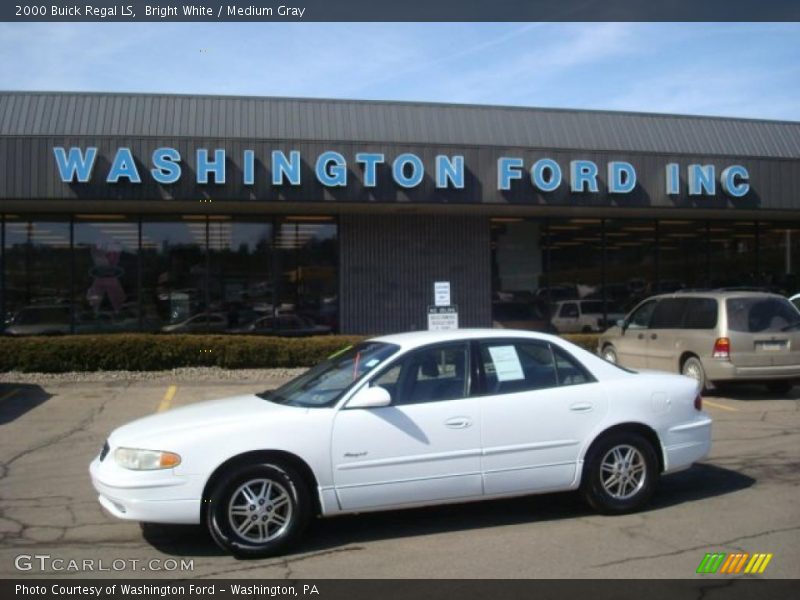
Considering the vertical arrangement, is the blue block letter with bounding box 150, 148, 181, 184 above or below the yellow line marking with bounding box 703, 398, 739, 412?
above

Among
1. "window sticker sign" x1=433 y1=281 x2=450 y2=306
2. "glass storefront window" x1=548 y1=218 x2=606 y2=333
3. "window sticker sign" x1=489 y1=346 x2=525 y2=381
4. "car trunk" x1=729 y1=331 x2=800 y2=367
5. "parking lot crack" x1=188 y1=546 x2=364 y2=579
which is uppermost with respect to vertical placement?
"glass storefront window" x1=548 y1=218 x2=606 y2=333

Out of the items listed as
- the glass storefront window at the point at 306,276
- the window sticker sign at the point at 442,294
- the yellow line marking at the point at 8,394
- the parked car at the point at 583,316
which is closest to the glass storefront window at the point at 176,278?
the glass storefront window at the point at 306,276

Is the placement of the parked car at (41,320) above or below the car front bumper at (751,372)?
above

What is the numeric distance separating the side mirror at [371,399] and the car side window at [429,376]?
0.59 feet

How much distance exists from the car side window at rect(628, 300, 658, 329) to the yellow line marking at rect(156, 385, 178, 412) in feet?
26.5

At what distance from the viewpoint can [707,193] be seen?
18.1m

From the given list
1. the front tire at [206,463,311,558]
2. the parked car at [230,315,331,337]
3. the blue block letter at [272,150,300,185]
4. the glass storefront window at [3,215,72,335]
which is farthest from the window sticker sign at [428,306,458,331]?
the glass storefront window at [3,215,72,335]

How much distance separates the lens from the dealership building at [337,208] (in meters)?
15.9

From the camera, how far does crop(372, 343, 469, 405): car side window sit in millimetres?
6145

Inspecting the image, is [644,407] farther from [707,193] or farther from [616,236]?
[616,236]

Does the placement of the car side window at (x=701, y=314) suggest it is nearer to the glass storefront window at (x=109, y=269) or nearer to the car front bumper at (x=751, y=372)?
the car front bumper at (x=751, y=372)

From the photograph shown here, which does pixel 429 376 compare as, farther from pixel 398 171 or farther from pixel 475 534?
pixel 398 171

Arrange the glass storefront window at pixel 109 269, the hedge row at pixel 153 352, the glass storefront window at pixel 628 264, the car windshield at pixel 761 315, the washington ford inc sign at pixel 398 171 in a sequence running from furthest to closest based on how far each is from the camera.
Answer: the glass storefront window at pixel 628 264
the glass storefront window at pixel 109 269
the washington ford inc sign at pixel 398 171
the hedge row at pixel 153 352
the car windshield at pixel 761 315

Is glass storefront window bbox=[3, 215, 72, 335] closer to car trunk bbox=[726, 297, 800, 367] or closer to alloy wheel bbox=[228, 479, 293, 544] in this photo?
car trunk bbox=[726, 297, 800, 367]
